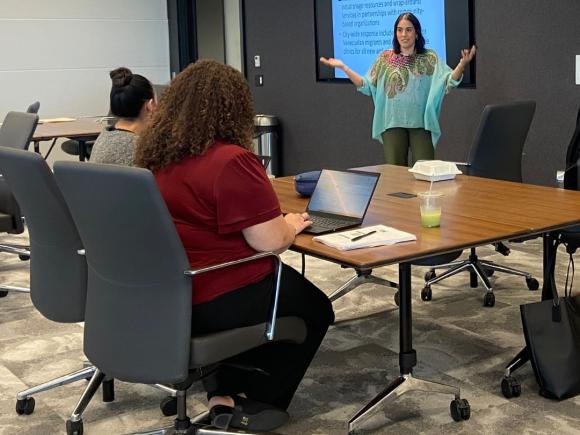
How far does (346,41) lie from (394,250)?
4813mm

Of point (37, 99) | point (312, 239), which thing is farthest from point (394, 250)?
point (37, 99)

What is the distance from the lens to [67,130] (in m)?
6.08

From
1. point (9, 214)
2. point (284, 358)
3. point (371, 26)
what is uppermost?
point (371, 26)

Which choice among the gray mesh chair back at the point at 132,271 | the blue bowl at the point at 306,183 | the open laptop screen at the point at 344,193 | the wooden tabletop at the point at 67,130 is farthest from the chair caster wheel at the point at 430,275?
the wooden tabletop at the point at 67,130

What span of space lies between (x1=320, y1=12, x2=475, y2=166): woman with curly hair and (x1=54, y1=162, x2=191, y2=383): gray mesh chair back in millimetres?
3233

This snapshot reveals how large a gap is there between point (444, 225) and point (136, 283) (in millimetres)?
1033

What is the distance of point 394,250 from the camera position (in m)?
2.62

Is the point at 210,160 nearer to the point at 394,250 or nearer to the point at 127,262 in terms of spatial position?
the point at 127,262

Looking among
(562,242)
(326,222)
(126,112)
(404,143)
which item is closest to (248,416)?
(326,222)

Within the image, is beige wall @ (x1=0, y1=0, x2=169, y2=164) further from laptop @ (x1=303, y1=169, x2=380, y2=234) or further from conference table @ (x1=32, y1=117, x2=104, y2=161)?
laptop @ (x1=303, y1=169, x2=380, y2=234)

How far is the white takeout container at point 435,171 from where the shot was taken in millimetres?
3773

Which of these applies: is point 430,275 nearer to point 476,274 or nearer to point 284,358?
point 476,274

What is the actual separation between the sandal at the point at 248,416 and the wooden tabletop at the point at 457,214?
1.81 feet

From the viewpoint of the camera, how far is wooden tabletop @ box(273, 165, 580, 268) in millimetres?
2621
